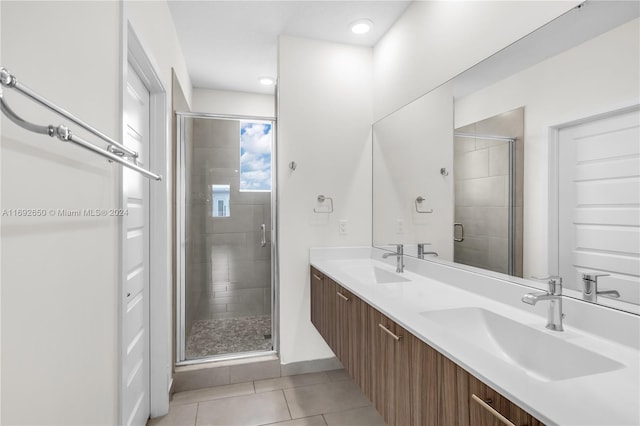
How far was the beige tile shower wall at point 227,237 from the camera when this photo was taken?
2.55m

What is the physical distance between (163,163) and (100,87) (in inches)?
39.6

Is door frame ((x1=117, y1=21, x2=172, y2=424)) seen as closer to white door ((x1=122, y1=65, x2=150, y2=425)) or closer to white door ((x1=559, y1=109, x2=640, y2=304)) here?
white door ((x1=122, y1=65, x2=150, y2=425))

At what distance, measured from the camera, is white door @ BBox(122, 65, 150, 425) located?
167 centimetres

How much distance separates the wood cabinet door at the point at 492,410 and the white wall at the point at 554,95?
75 cm

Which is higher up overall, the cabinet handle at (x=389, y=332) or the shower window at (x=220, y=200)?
the shower window at (x=220, y=200)

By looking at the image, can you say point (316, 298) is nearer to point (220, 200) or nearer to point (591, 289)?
point (220, 200)

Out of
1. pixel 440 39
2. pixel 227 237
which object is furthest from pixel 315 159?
pixel 440 39

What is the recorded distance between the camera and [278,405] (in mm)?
2137

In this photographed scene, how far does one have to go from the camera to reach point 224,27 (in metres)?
2.43

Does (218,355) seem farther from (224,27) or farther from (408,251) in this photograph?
(224,27)

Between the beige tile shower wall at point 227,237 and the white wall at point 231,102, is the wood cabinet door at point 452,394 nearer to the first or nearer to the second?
the beige tile shower wall at point 227,237

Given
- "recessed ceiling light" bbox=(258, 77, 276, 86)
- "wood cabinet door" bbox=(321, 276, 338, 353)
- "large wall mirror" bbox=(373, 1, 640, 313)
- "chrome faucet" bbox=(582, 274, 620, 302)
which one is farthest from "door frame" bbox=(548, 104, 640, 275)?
"recessed ceiling light" bbox=(258, 77, 276, 86)

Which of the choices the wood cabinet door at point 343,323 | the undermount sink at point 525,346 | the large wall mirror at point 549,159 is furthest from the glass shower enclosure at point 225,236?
the undermount sink at point 525,346

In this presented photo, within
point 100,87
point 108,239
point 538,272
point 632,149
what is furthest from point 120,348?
point 632,149
